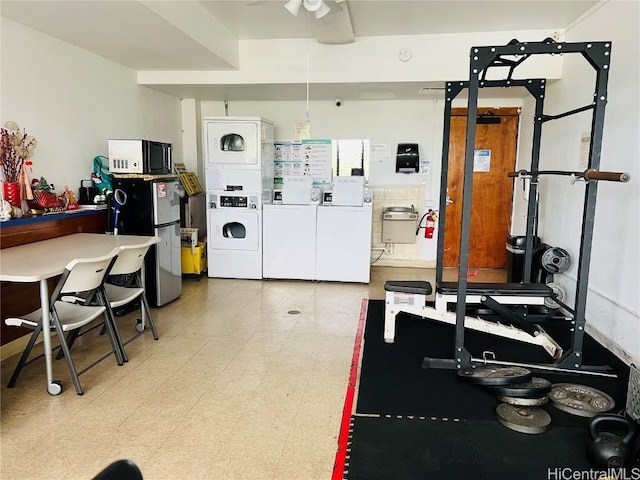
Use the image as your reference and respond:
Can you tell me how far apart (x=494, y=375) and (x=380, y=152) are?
4.33 m

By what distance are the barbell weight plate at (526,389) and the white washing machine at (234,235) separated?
3677 mm

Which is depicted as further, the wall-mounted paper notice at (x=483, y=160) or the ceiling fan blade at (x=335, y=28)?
the wall-mounted paper notice at (x=483, y=160)

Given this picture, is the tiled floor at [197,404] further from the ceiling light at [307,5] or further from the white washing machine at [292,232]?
the ceiling light at [307,5]

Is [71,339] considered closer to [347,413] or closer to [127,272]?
[127,272]

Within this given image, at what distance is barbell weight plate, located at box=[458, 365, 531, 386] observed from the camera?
2.83 metres

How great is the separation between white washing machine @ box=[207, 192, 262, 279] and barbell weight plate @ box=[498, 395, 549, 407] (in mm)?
3718

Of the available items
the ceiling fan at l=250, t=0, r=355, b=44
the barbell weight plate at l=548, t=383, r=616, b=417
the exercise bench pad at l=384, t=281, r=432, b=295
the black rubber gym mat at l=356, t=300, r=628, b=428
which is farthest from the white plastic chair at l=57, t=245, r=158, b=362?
the barbell weight plate at l=548, t=383, r=616, b=417

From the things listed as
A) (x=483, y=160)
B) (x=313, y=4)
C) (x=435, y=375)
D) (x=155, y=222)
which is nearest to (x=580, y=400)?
(x=435, y=375)

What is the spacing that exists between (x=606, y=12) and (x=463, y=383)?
137 inches

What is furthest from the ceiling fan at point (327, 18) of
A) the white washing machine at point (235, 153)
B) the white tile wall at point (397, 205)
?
the white tile wall at point (397, 205)

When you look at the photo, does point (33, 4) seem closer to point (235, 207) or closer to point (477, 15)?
point (235, 207)

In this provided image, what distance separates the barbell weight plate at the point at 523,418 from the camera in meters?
2.47

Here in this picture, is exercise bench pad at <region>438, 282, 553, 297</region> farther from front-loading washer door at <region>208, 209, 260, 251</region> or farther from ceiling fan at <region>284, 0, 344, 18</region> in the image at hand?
front-loading washer door at <region>208, 209, 260, 251</region>

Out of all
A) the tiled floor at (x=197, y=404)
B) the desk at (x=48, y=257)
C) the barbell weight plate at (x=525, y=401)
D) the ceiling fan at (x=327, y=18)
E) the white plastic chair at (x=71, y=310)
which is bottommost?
the tiled floor at (x=197, y=404)
